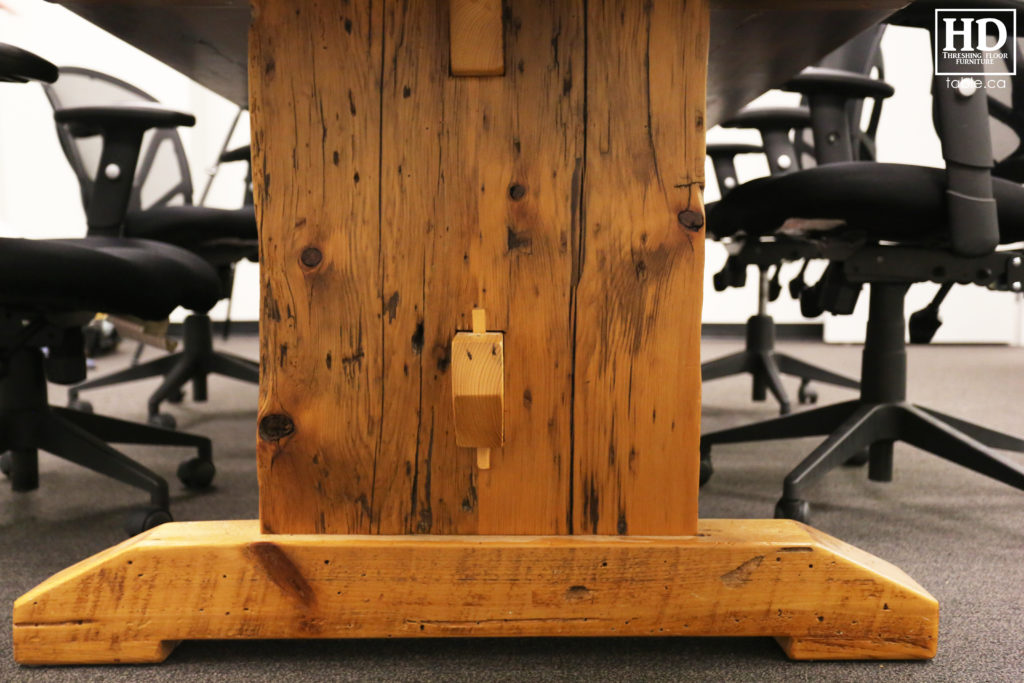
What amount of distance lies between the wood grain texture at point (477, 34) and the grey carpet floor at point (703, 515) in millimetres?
653

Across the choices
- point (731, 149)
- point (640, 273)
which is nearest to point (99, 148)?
point (640, 273)

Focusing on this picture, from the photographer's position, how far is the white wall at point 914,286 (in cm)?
415

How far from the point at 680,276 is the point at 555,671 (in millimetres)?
451

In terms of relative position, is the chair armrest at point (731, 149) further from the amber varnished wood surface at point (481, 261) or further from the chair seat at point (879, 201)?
the amber varnished wood surface at point (481, 261)

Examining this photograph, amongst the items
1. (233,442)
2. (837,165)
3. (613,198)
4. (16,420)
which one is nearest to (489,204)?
(613,198)

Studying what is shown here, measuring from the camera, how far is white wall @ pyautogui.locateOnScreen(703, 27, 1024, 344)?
13.6 ft

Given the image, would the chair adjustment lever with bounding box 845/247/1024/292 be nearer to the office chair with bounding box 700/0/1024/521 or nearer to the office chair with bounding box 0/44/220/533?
the office chair with bounding box 700/0/1024/521

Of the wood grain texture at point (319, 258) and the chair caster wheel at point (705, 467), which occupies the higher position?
the wood grain texture at point (319, 258)

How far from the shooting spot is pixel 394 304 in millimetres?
873

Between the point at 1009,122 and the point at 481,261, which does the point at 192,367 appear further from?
the point at 1009,122

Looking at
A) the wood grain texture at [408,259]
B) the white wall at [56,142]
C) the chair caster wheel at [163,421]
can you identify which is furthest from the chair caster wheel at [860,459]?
the white wall at [56,142]

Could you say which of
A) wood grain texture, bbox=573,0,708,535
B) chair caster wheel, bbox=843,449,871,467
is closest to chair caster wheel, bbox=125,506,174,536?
wood grain texture, bbox=573,0,708,535

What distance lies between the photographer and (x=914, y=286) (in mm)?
4281

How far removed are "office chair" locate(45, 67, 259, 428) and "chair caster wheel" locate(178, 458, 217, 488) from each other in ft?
0.99
